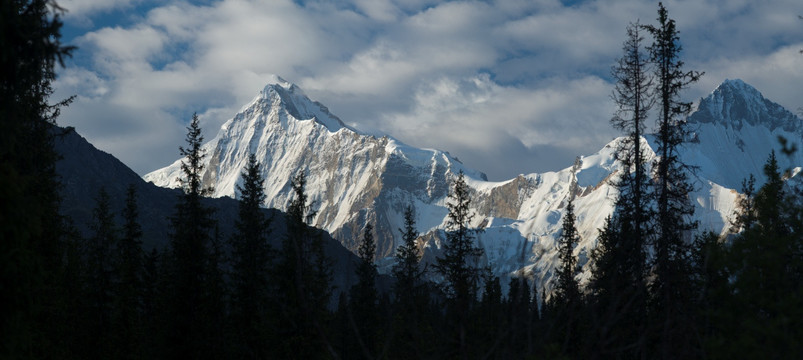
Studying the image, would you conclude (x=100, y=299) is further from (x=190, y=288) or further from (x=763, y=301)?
(x=763, y=301)

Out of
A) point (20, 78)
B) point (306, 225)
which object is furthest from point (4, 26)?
point (306, 225)

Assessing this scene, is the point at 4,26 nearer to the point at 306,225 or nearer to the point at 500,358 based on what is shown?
the point at 500,358

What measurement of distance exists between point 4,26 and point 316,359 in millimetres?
19509

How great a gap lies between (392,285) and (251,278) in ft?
39.5

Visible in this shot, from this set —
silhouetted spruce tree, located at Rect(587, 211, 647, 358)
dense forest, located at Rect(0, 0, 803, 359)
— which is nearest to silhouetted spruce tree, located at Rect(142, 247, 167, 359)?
dense forest, located at Rect(0, 0, 803, 359)

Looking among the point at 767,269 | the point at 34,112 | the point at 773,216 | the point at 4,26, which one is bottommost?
the point at 767,269

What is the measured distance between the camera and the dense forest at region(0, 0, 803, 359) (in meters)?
10.1

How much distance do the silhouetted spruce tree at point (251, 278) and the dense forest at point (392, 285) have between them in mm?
90

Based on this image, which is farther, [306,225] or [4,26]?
[306,225]

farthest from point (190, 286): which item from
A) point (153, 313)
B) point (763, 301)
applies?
point (763, 301)

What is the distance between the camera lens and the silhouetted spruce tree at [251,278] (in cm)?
2959

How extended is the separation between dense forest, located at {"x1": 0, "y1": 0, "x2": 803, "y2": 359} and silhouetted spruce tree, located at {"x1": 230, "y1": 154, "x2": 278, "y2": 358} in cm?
9

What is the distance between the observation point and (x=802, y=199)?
1386 centimetres

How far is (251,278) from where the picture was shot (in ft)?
103
